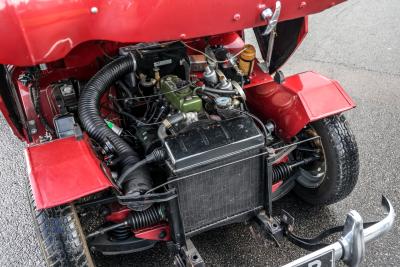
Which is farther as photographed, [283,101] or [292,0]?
[283,101]

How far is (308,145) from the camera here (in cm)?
226

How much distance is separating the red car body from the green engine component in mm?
296

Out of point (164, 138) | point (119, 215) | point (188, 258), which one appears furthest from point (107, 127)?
point (188, 258)

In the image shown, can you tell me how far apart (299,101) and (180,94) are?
616mm

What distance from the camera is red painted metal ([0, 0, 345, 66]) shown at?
1.38 meters

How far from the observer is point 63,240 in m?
1.66

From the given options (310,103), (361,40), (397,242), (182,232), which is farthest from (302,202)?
(361,40)

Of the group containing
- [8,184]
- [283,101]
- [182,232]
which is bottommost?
[8,184]

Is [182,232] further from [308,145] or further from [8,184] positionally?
[8,184]

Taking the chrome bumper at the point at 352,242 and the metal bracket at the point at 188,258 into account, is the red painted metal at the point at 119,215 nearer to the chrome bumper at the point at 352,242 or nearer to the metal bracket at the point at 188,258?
the metal bracket at the point at 188,258

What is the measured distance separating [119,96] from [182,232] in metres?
0.88

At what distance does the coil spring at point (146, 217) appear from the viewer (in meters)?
1.90

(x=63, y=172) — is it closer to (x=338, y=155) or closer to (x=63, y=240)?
(x=63, y=240)

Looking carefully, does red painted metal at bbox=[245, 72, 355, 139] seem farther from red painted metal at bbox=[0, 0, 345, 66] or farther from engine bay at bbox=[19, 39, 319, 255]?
red painted metal at bbox=[0, 0, 345, 66]
